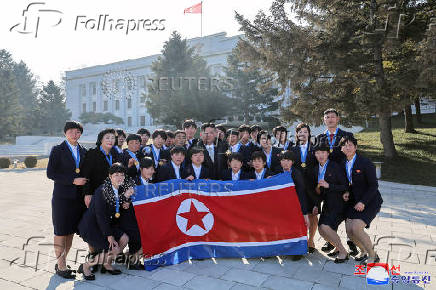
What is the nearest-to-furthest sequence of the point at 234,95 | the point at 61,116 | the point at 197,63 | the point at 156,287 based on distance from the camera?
the point at 156,287
the point at 234,95
the point at 197,63
the point at 61,116

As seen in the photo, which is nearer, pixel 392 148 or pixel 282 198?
pixel 282 198

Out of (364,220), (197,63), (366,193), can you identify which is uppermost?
Result: (197,63)

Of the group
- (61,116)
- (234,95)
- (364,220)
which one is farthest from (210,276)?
(61,116)

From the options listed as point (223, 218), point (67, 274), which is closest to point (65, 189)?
point (67, 274)

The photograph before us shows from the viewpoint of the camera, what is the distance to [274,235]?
4.73 metres

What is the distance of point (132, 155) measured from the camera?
5.87 m

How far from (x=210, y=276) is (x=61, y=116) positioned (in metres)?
57.9

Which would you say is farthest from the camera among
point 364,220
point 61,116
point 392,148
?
point 61,116

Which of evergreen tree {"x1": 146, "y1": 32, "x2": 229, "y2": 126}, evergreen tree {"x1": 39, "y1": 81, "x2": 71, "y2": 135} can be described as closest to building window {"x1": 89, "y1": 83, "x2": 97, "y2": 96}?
evergreen tree {"x1": 39, "y1": 81, "x2": 71, "y2": 135}

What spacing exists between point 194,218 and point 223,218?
0.44 meters

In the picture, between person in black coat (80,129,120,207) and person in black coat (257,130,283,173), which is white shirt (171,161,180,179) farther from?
person in black coat (257,130,283,173)

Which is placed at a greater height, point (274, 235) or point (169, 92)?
point (169, 92)

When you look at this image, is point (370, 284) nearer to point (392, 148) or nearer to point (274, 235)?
point (274, 235)

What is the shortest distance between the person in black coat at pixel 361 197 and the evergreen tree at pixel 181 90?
25.0 metres
